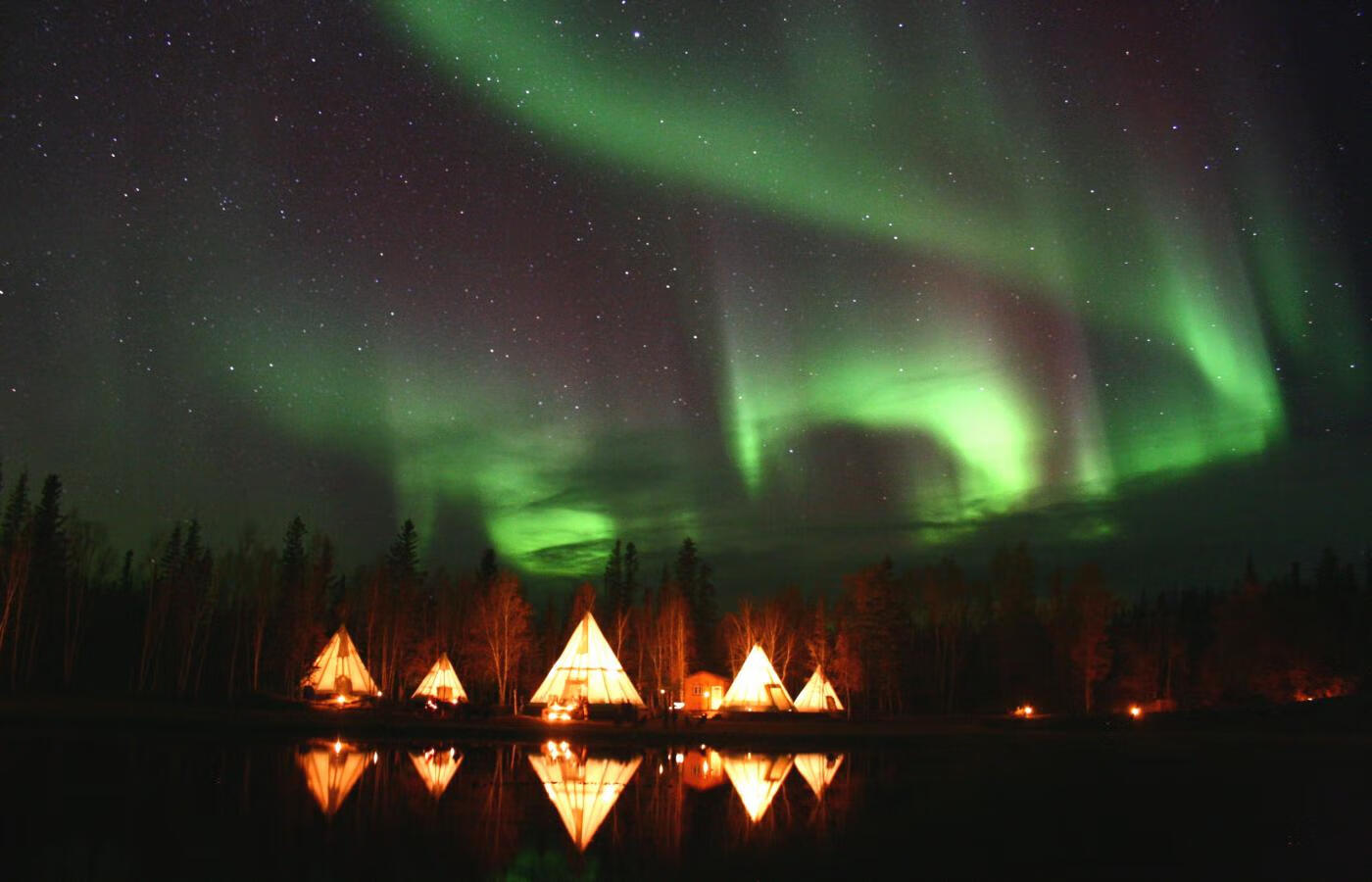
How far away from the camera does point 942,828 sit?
18938mm

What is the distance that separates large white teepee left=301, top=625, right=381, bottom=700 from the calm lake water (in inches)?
1162

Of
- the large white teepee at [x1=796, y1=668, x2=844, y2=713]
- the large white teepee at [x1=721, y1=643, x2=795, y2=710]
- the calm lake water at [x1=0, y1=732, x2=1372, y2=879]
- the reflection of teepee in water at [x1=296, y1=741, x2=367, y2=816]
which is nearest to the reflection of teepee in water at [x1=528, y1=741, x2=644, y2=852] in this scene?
the calm lake water at [x1=0, y1=732, x2=1372, y2=879]

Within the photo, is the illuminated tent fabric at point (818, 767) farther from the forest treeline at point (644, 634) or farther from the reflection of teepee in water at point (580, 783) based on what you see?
the forest treeline at point (644, 634)

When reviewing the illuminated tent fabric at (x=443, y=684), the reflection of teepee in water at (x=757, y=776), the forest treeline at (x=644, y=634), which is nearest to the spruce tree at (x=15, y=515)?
the forest treeline at (x=644, y=634)

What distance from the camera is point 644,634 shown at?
8725 cm

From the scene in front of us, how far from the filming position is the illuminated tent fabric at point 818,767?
85.2 ft

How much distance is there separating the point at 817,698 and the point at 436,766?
40953mm

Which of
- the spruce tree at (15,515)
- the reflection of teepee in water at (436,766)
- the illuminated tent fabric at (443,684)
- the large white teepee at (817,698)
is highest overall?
the spruce tree at (15,515)

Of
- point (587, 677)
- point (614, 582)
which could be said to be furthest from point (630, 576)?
point (587, 677)

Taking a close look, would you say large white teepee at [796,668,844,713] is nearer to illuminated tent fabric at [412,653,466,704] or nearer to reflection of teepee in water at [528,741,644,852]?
illuminated tent fabric at [412,653,466,704]

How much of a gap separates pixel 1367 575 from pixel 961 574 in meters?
49.2

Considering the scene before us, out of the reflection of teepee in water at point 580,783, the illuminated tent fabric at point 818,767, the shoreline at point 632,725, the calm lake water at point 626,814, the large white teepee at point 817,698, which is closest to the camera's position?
the calm lake water at point 626,814

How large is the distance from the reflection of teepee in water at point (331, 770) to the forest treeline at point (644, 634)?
1209 inches

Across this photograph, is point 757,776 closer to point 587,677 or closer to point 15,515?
point 587,677
